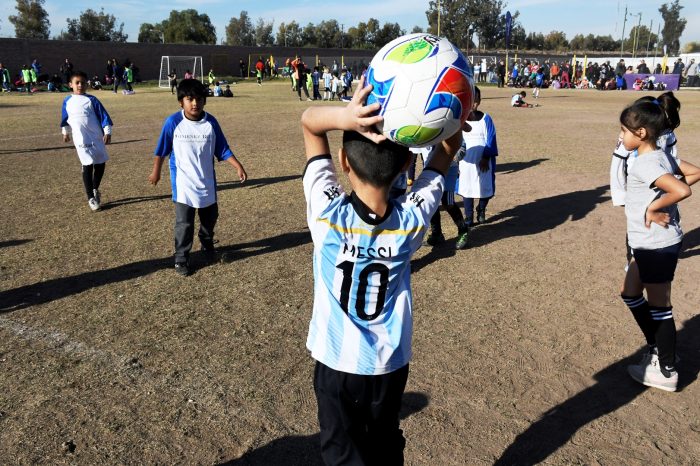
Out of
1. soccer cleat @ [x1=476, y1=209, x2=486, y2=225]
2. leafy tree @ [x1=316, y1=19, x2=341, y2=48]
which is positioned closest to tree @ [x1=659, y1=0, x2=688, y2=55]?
leafy tree @ [x1=316, y1=19, x2=341, y2=48]

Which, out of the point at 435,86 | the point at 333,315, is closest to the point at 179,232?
the point at 333,315

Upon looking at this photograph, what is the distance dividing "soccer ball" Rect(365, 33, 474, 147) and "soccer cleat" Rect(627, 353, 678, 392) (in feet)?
9.78

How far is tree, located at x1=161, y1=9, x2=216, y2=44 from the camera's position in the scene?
268 feet

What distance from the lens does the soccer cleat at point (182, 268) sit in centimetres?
608

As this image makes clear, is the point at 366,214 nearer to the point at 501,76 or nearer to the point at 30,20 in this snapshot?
the point at 501,76

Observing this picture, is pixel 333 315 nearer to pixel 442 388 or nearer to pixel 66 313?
pixel 442 388

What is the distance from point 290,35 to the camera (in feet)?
356

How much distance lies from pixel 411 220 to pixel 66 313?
4.19 metres

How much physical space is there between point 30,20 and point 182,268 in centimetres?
7836

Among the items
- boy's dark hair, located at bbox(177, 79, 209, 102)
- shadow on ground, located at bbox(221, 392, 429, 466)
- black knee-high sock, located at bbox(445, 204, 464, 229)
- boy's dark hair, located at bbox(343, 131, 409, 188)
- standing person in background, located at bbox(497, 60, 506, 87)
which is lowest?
shadow on ground, located at bbox(221, 392, 429, 466)

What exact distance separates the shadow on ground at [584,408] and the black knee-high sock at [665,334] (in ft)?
0.82

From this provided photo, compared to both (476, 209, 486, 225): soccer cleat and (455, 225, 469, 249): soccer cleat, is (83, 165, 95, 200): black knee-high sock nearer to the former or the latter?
(455, 225, 469, 249): soccer cleat

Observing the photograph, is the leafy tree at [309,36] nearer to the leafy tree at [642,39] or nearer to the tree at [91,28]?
the tree at [91,28]

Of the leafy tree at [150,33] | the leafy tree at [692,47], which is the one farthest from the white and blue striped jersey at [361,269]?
the leafy tree at [692,47]
